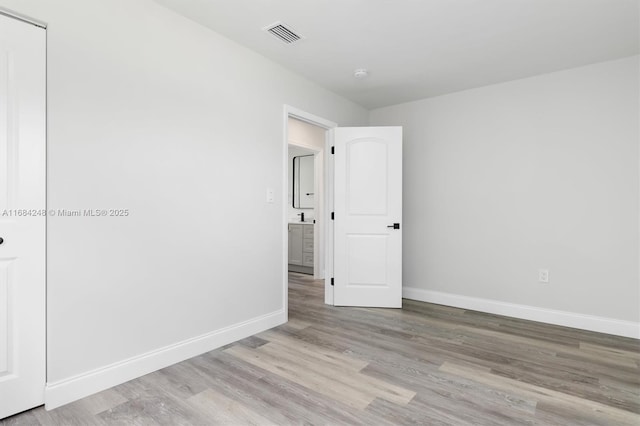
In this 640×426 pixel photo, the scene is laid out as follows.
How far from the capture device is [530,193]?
11.5ft

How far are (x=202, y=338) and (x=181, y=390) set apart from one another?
0.55 meters

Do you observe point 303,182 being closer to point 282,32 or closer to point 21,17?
point 282,32

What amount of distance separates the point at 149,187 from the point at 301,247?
3791 millimetres

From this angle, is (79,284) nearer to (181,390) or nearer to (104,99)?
(181,390)

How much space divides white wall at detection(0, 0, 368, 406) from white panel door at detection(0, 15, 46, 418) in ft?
0.18

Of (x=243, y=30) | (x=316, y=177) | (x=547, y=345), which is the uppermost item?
(x=243, y=30)

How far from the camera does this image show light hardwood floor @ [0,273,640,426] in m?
1.79

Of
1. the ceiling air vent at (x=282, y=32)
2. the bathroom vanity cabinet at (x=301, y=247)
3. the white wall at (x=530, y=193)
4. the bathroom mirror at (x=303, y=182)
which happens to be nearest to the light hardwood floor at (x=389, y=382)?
the white wall at (x=530, y=193)

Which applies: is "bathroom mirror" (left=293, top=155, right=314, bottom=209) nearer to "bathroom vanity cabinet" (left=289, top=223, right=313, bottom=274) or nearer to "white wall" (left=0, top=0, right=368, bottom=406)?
"bathroom vanity cabinet" (left=289, top=223, right=313, bottom=274)

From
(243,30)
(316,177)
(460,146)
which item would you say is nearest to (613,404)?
(460,146)

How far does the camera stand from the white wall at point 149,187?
1902 millimetres

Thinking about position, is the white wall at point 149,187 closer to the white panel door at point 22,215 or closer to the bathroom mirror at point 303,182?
the white panel door at point 22,215

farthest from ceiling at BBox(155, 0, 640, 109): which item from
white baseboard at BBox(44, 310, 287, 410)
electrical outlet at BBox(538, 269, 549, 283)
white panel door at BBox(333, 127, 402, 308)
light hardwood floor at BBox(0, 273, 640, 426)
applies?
light hardwood floor at BBox(0, 273, 640, 426)

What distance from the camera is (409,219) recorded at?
4.37 metres
